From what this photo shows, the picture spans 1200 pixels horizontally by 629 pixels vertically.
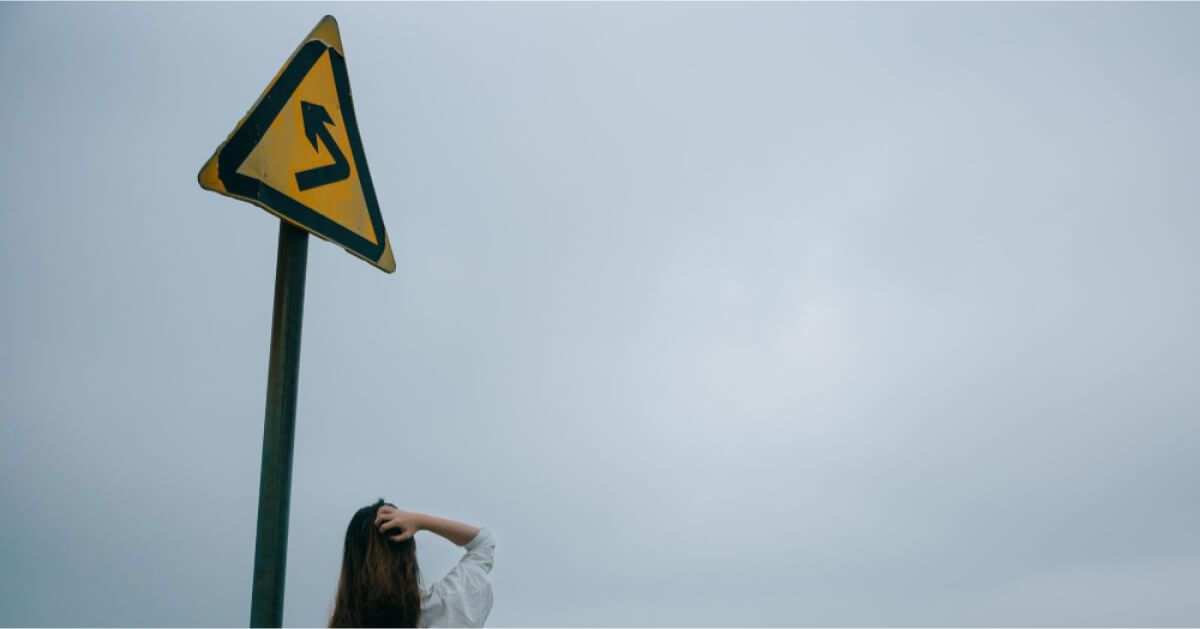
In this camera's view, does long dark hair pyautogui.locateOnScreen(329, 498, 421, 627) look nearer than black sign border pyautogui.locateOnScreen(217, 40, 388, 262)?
No

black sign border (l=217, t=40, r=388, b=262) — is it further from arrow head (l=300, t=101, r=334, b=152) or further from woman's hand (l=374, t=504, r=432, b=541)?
woman's hand (l=374, t=504, r=432, b=541)

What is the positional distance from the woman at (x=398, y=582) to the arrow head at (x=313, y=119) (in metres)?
1.64

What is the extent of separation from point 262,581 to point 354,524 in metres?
1.51

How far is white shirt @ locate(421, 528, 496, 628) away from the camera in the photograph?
3545mm

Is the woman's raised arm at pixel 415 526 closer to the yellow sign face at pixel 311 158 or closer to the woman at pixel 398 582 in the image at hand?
the woman at pixel 398 582

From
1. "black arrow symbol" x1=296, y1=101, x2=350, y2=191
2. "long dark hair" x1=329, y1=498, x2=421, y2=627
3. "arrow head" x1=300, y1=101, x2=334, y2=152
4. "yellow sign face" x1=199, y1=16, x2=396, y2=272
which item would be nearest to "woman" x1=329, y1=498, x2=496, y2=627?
"long dark hair" x1=329, y1=498, x2=421, y2=627

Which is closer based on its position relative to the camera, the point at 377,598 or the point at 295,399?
the point at 295,399

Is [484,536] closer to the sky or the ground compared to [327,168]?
closer to the ground

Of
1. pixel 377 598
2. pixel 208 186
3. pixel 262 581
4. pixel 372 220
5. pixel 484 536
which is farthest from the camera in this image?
pixel 484 536

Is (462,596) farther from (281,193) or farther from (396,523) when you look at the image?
(281,193)

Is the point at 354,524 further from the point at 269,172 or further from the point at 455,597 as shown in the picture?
the point at 269,172

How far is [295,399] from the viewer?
2.35m

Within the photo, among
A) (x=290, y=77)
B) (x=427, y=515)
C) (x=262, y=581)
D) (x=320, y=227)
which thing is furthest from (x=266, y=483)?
(x=427, y=515)

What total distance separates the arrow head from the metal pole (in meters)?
0.32
